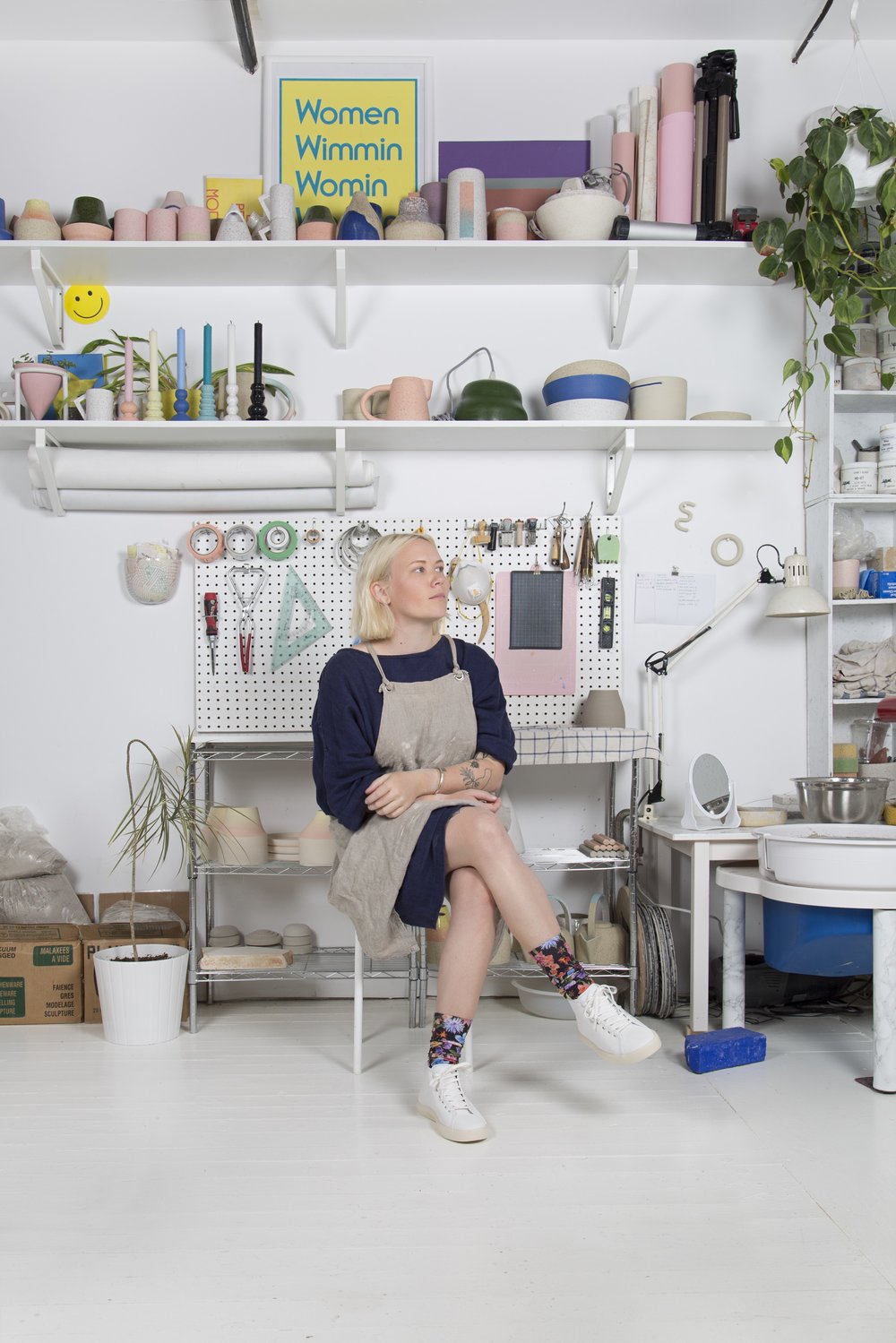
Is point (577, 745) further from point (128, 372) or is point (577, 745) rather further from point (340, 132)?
point (340, 132)

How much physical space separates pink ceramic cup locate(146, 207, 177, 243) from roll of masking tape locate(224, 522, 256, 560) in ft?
2.83

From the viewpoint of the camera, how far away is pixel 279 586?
11.5 feet

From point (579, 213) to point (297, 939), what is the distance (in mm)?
2313

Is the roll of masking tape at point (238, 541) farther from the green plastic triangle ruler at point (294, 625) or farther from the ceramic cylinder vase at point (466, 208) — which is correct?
the ceramic cylinder vase at point (466, 208)

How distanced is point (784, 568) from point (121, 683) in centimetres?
206

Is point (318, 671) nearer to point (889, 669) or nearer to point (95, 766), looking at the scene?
point (95, 766)

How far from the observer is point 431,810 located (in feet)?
8.30

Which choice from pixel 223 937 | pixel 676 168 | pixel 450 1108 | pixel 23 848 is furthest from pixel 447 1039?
pixel 676 168

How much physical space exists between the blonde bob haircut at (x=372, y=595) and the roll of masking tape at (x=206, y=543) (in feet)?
2.86

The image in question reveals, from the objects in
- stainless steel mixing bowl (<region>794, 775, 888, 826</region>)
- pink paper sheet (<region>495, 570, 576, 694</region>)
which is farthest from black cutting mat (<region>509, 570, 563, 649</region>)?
stainless steel mixing bowl (<region>794, 775, 888, 826</region>)

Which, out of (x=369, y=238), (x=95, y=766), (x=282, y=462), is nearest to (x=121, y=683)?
(x=95, y=766)

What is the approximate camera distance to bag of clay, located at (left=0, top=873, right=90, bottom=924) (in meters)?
3.32

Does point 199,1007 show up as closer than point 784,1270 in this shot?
No

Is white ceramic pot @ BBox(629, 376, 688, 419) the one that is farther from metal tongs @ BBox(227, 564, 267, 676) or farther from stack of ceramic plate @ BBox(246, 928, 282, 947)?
stack of ceramic plate @ BBox(246, 928, 282, 947)
